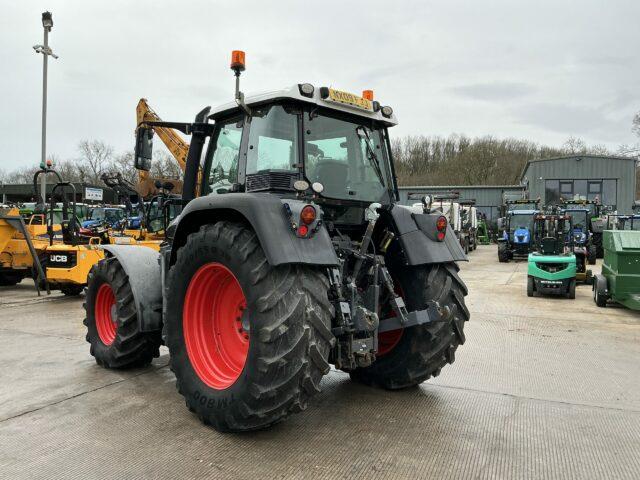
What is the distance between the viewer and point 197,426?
352 centimetres

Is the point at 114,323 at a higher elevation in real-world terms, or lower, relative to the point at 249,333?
lower

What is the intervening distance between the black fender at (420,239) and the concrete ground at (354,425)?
113cm

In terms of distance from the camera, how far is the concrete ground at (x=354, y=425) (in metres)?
2.97

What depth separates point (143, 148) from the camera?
175 inches

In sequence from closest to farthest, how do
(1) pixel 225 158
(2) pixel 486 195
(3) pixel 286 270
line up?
(3) pixel 286 270 → (1) pixel 225 158 → (2) pixel 486 195

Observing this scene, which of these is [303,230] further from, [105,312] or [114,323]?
[105,312]

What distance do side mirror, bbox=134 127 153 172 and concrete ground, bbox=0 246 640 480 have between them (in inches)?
73.0

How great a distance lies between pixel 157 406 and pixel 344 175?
223cm

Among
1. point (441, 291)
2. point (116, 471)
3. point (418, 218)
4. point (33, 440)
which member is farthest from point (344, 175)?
point (33, 440)

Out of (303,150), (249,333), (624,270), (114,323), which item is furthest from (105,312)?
(624,270)

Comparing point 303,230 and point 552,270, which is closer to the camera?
point 303,230

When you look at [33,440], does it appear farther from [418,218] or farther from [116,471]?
[418,218]

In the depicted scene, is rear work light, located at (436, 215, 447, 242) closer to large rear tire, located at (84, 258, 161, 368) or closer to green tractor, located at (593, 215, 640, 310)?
large rear tire, located at (84, 258, 161, 368)

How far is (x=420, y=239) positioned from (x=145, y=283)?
7.80 feet
